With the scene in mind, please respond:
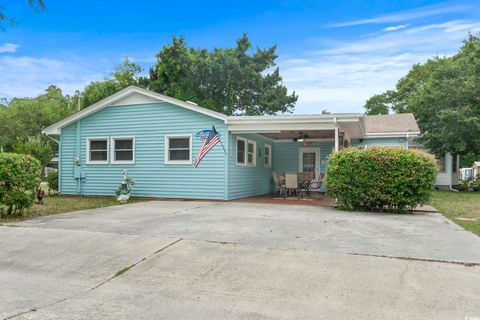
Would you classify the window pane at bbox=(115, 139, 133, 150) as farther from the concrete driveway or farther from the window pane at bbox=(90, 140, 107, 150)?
the concrete driveway

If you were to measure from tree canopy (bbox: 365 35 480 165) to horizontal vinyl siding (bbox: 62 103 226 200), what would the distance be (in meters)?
13.2

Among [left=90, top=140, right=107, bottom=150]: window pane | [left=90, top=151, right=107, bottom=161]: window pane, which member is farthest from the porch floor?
[left=90, top=140, right=107, bottom=150]: window pane

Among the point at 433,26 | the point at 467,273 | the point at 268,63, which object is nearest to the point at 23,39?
the point at 268,63

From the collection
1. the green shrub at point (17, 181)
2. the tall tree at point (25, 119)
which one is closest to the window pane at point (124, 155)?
the green shrub at point (17, 181)

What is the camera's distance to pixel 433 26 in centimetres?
1434

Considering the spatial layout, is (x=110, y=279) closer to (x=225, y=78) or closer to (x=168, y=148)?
(x=168, y=148)

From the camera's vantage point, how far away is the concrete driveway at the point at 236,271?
10.6 feet

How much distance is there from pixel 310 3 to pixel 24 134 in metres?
32.2

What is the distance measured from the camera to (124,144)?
1346cm

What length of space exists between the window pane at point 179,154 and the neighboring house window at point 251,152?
263 centimetres

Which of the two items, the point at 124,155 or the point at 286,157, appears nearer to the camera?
the point at 124,155

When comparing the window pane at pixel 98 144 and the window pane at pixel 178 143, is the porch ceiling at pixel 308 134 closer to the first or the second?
the window pane at pixel 178 143

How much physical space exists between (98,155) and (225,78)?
14.9 metres

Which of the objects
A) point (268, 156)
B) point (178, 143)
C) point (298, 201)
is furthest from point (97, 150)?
point (298, 201)
